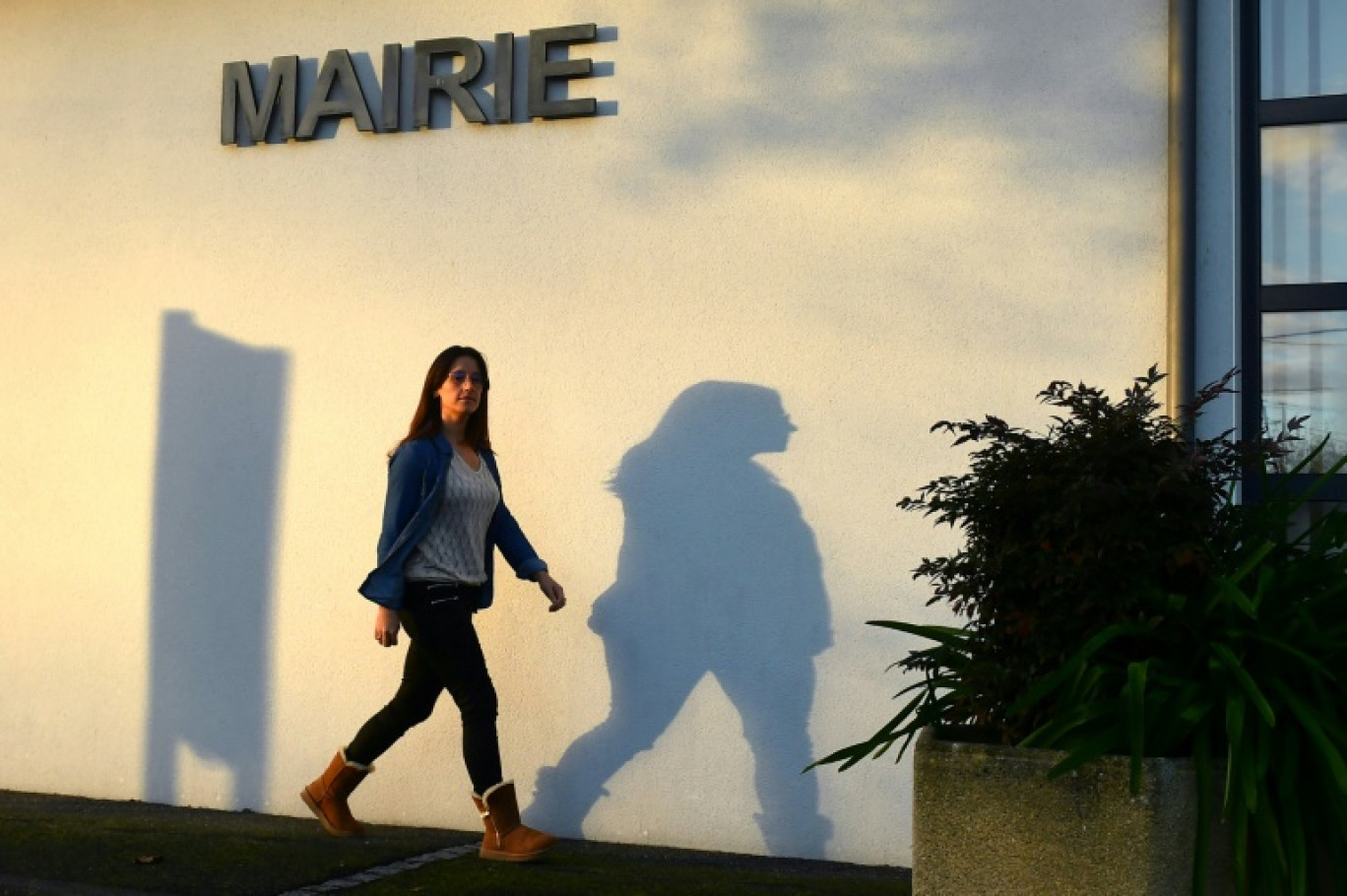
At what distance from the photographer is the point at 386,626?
19.2ft

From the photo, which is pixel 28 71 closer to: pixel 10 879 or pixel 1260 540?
pixel 10 879

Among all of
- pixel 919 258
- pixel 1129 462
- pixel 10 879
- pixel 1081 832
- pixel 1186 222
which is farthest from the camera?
pixel 919 258

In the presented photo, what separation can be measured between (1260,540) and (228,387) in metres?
4.55

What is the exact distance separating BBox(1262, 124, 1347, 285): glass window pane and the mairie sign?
258cm

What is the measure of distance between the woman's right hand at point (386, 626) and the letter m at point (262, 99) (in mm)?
2329

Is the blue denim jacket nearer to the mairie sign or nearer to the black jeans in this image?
the black jeans

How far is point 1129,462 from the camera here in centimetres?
394

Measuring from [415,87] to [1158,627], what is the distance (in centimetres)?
422

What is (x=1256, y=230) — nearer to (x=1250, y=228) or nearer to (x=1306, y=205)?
(x=1250, y=228)

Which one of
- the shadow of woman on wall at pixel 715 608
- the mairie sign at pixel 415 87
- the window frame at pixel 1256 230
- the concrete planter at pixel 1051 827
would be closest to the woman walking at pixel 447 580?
the shadow of woman on wall at pixel 715 608

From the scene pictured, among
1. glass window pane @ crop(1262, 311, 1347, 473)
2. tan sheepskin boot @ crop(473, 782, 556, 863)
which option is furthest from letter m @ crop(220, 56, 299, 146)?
glass window pane @ crop(1262, 311, 1347, 473)

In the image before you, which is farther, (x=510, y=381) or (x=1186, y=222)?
(x=510, y=381)

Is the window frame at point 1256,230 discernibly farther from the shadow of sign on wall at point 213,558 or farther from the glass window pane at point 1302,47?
the shadow of sign on wall at point 213,558

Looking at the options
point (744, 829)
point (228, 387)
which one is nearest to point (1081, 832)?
point (744, 829)
